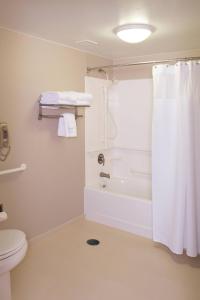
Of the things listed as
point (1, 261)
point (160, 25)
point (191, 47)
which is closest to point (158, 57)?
point (191, 47)

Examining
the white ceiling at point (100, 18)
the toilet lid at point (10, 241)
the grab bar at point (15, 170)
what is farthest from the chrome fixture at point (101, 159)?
the toilet lid at point (10, 241)

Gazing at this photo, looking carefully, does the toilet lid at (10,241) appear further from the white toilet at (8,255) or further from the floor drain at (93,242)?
the floor drain at (93,242)

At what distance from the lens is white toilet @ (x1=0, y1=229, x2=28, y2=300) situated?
189 cm

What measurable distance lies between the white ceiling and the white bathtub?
1.81 m

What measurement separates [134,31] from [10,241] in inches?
79.0

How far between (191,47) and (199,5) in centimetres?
137

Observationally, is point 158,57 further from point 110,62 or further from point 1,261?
point 1,261

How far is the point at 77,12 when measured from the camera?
2.07 m

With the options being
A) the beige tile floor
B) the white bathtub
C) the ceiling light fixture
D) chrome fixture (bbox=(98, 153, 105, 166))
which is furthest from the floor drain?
the ceiling light fixture

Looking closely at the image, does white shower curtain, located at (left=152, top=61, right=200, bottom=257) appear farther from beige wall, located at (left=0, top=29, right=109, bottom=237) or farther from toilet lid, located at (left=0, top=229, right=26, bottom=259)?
toilet lid, located at (left=0, top=229, right=26, bottom=259)

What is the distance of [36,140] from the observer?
9.73ft

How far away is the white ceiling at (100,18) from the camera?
6.28 ft

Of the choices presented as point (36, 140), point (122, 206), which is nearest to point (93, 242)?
A: point (122, 206)

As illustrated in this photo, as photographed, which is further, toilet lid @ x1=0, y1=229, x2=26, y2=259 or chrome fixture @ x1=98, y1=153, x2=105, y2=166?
chrome fixture @ x1=98, y1=153, x2=105, y2=166
